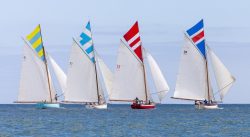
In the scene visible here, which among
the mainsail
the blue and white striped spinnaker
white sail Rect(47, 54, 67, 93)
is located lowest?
the mainsail

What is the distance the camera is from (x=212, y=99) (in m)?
123

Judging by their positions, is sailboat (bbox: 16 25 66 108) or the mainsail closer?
the mainsail

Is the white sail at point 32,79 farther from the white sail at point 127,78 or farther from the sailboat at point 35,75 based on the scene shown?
the white sail at point 127,78

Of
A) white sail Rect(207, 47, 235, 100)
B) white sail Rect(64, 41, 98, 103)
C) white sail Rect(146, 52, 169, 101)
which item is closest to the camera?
white sail Rect(146, 52, 169, 101)

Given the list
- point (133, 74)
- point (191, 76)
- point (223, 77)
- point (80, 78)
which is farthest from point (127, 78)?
point (223, 77)

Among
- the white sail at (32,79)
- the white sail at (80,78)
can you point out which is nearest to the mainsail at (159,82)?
the white sail at (80,78)

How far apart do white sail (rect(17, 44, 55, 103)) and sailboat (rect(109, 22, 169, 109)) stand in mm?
13937

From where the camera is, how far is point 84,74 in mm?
120312

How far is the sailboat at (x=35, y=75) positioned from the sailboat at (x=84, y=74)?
6008mm

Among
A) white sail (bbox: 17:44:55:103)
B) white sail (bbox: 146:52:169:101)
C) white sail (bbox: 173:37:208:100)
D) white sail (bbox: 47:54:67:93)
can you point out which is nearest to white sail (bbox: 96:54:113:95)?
white sail (bbox: 47:54:67:93)

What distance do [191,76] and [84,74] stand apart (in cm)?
1713

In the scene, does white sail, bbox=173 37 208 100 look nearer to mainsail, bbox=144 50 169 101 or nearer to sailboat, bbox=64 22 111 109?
mainsail, bbox=144 50 169 101

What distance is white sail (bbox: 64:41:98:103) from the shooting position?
119 m

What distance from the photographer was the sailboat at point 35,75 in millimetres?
122188
